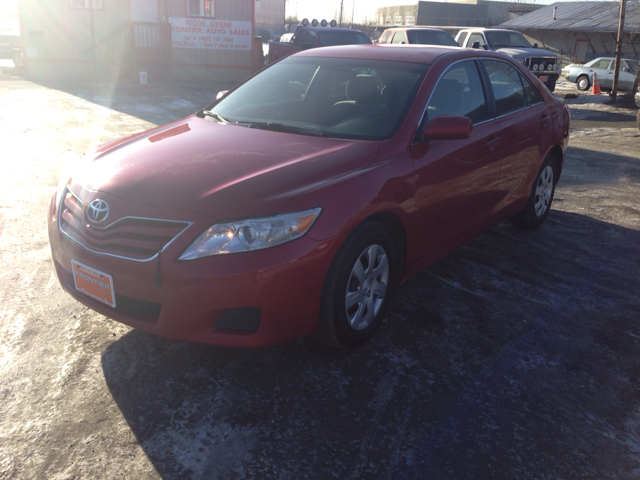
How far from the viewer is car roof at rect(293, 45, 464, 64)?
4102mm

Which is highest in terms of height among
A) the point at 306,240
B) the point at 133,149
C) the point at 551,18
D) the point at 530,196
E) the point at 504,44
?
the point at 551,18

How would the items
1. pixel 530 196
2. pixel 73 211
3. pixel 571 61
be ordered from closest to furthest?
pixel 73 211
pixel 530 196
pixel 571 61

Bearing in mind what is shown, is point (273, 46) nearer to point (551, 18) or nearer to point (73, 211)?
point (73, 211)

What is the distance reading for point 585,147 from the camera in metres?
10.3

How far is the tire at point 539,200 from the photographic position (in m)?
5.40

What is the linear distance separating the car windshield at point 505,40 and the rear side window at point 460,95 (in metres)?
14.8

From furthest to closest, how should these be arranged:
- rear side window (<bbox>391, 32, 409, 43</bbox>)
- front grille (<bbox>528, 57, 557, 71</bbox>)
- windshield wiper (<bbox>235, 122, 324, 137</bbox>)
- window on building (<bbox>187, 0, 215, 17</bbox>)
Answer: window on building (<bbox>187, 0, 215, 17</bbox>) → front grille (<bbox>528, 57, 557, 71</bbox>) → rear side window (<bbox>391, 32, 409, 43</bbox>) → windshield wiper (<bbox>235, 122, 324, 137</bbox>)

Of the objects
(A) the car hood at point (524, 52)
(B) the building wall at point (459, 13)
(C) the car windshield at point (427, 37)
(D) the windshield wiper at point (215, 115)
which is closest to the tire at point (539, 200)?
(D) the windshield wiper at point (215, 115)

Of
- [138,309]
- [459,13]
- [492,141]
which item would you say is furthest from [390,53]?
[459,13]

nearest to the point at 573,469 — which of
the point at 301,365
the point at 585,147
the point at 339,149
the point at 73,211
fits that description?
the point at 301,365

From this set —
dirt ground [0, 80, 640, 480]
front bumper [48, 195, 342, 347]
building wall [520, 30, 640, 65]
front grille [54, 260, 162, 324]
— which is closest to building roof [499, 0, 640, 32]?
building wall [520, 30, 640, 65]

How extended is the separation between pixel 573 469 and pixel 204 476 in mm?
1582

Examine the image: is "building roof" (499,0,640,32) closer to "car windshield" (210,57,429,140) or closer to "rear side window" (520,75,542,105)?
"rear side window" (520,75,542,105)

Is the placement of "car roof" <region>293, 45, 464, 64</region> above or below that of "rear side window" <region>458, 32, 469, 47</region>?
below
